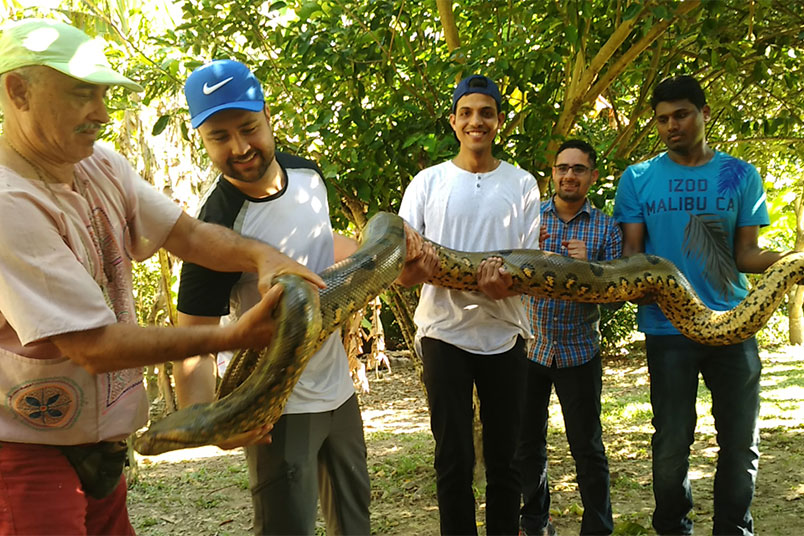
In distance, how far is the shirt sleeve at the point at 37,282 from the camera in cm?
188

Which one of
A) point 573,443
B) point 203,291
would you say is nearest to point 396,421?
point 573,443

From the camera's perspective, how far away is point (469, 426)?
3.67m

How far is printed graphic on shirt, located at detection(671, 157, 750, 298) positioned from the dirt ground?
1.85 metres

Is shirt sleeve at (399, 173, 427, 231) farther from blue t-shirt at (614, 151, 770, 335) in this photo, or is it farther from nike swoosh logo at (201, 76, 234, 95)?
nike swoosh logo at (201, 76, 234, 95)

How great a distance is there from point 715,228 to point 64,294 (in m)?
3.38

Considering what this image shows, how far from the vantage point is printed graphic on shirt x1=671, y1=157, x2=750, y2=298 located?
3881mm

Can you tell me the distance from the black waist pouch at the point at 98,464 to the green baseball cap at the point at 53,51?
3.73 feet

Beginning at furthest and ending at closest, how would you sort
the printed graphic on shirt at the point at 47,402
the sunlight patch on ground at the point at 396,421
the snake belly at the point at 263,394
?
the sunlight patch on ground at the point at 396,421 < the snake belly at the point at 263,394 < the printed graphic on shirt at the point at 47,402

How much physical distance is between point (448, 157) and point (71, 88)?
3.03 meters

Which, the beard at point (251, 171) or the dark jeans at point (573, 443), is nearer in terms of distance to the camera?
the beard at point (251, 171)

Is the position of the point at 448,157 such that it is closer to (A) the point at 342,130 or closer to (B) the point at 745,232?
(A) the point at 342,130

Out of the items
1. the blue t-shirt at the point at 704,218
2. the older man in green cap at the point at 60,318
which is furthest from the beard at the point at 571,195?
the older man in green cap at the point at 60,318

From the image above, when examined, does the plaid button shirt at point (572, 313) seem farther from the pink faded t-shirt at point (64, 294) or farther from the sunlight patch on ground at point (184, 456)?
the sunlight patch on ground at point (184, 456)

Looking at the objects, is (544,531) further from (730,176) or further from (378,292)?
(730,176)
